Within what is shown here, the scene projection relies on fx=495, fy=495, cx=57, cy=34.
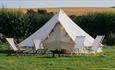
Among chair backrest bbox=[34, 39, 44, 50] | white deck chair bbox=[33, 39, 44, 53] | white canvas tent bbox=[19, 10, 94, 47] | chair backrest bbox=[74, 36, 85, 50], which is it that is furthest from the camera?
white canvas tent bbox=[19, 10, 94, 47]

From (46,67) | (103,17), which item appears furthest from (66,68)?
(103,17)

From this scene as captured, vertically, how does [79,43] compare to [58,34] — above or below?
below

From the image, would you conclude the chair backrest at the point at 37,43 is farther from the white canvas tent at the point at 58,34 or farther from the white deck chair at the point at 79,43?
the white deck chair at the point at 79,43

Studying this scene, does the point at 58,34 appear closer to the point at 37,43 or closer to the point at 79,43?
the point at 37,43

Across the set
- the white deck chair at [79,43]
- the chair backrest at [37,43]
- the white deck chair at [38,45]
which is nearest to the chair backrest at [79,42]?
the white deck chair at [79,43]

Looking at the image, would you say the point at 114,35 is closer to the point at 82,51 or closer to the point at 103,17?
the point at 103,17

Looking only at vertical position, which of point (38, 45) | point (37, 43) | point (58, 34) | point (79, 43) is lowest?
point (79, 43)

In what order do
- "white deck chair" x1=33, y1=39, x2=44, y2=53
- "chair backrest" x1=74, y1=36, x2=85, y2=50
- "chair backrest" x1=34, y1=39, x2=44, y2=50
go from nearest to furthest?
"chair backrest" x1=74, y1=36, x2=85, y2=50 < "white deck chair" x1=33, y1=39, x2=44, y2=53 < "chair backrest" x1=34, y1=39, x2=44, y2=50

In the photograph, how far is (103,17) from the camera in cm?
4044

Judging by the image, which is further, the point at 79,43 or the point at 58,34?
the point at 58,34

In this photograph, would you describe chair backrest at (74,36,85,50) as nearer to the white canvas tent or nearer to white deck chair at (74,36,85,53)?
white deck chair at (74,36,85,53)

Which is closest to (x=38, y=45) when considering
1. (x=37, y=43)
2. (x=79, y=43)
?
(x=37, y=43)

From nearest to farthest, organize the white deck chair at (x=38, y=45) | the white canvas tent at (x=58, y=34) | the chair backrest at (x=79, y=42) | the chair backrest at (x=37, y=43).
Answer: the chair backrest at (x=79, y=42), the white deck chair at (x=38, y=45), the chair backrest at (x=37, y=43), the white canvas tent at (x=58, y=34)

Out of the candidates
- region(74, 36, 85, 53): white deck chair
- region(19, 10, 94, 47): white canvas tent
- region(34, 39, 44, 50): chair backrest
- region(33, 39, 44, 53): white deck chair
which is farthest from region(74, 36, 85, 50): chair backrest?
region(34, 39, 44, 50): chair backrest
